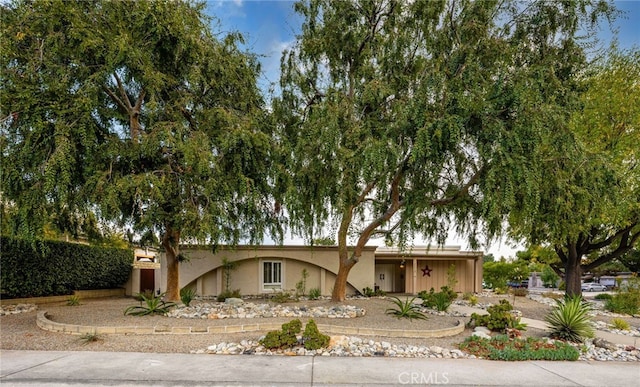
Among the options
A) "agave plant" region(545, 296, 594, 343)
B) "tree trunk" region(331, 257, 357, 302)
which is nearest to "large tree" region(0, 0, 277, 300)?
"tree trunk" region(331, 257, 357, 302)

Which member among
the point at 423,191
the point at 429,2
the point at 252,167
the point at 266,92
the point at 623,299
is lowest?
the point at 623,299

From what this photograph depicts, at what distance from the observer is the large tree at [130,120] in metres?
8.20

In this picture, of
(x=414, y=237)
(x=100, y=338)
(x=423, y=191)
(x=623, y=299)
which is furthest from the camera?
(x=623, y=299)

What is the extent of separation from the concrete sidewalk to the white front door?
12.8 m

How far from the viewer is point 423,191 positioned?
9.77 metres

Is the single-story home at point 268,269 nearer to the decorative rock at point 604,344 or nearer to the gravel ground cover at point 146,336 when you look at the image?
the gravel ground cover at point 146,336

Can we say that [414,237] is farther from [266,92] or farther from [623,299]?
[623,299]

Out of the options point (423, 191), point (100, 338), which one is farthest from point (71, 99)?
point (423, 191)

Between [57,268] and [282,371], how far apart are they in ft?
39.9

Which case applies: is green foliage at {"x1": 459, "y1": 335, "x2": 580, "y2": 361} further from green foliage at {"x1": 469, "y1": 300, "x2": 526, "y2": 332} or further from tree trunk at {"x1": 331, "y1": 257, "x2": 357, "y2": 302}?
tree trunk at {"x1": 331, "y1": 257, "x2": 357, "y2": 302}

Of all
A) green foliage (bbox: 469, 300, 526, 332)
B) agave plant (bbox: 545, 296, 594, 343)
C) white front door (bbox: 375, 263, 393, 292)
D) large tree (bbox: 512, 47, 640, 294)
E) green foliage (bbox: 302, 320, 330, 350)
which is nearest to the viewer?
green foliage (bbox: 302, 320, 330, 350)

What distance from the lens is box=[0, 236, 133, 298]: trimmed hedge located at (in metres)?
12.5

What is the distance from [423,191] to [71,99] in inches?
329

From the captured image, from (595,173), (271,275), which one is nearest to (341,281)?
(271,275)
